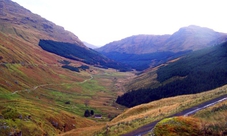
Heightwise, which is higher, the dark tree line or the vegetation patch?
the vegetation patch

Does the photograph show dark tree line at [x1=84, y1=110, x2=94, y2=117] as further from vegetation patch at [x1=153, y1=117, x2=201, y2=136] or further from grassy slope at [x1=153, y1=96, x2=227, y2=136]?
vegetation patch at [x1=153, y1=117, x2=201, y2=136]

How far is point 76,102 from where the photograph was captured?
183875mm

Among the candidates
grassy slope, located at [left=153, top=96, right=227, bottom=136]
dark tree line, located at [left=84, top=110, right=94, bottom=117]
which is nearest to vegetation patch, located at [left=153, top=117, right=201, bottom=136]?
grassy slope, located at [left=153, top=96, right=227, bottom=136]

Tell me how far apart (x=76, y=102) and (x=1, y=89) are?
2359 inches

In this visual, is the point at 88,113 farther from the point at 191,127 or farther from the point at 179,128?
the point at 191,127

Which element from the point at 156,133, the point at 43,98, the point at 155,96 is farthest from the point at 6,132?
the point at 155,96

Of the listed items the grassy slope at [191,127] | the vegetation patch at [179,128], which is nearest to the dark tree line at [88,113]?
the grassy slope at [191,127]

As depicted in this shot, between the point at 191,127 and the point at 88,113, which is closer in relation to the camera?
the point at 191,127

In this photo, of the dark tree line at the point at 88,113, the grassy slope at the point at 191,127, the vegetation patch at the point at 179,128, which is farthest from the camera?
the dark tree line at the point at 88,113

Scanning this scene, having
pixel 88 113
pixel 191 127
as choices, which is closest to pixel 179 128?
pixel 191 127

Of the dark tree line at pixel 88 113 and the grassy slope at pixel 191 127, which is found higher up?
the grassy slope at pixel 191 127

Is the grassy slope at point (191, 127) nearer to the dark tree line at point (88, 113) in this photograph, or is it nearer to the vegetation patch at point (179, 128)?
the vegetation patch at point (179, 128)

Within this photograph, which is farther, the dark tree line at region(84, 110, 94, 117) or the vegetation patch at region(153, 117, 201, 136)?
the dark tree line at region(84, 110, 94, 117)

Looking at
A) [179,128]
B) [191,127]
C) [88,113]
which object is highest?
[191,127]
